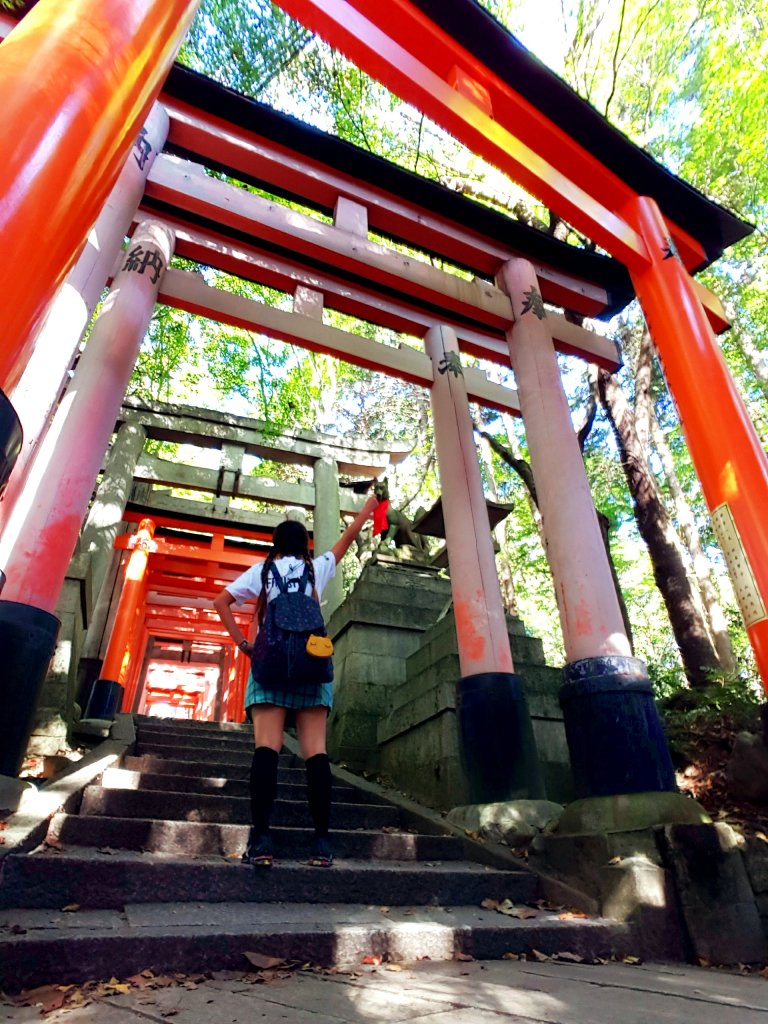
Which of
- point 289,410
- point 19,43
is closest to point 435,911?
point 19,43

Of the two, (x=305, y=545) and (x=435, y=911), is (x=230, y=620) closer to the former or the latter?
(x=305, y=545)

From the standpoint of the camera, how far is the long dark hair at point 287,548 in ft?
10.2

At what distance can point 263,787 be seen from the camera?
2646 mm

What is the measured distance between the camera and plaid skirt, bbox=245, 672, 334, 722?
279cm

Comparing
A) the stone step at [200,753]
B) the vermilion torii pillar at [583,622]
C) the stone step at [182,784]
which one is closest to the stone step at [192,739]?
the stone step at [200,753]

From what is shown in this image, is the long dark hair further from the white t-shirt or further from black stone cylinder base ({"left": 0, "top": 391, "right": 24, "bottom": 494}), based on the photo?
black stone cylinder base ({"left": 0, "top": 391, "right": 24, "bottom": 494})

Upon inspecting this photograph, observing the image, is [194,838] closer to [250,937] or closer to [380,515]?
[250,937]

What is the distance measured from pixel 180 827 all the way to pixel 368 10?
5.43 metres

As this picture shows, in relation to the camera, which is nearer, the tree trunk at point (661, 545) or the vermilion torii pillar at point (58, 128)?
the vermilion torii pillar at point (58, 128)

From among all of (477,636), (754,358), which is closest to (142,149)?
(477,636)

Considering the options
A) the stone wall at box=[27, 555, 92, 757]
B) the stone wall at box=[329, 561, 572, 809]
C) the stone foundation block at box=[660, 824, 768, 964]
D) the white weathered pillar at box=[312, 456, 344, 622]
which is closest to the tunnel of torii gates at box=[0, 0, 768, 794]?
the stone foundation block at box=[660, 824, 768, 964]

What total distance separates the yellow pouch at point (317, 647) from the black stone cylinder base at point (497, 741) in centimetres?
168

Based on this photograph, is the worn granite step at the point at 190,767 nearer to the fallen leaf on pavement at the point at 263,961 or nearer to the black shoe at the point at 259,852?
Result: the black shoe at the point at 259,852

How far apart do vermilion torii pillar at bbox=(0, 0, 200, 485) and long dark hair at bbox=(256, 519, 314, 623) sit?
175 cm
